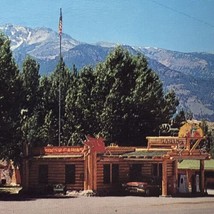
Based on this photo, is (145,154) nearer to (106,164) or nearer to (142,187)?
(142,187)

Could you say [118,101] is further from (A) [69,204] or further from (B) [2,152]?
(A) [69,204]

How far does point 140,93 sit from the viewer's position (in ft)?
196

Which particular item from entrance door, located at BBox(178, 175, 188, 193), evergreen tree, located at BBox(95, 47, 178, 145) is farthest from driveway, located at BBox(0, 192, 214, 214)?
evergreen tree, located at BBox(95, 47, 178, 145)

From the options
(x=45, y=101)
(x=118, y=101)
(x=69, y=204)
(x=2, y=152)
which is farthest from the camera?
(x=45, y=101)

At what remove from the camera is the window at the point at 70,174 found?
151ft

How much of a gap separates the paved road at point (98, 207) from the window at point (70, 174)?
7.54m

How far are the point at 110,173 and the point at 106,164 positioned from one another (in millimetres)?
957

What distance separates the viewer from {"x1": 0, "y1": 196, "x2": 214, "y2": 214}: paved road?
99.2ft

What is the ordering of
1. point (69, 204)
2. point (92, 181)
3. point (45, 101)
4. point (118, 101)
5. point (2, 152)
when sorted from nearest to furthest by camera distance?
point (69, 204) < point (92, 181) < point (2, 152) < point (118, 101) < point (45, 101)

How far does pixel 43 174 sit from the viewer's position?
46.9m

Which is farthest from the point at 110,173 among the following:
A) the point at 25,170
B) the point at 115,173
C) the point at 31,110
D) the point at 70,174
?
the point at 31,110

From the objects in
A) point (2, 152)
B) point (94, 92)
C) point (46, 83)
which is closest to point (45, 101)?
point (46, 83)

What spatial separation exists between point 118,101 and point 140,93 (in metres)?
2.50

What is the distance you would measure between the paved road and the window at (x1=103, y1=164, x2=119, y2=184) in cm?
743
